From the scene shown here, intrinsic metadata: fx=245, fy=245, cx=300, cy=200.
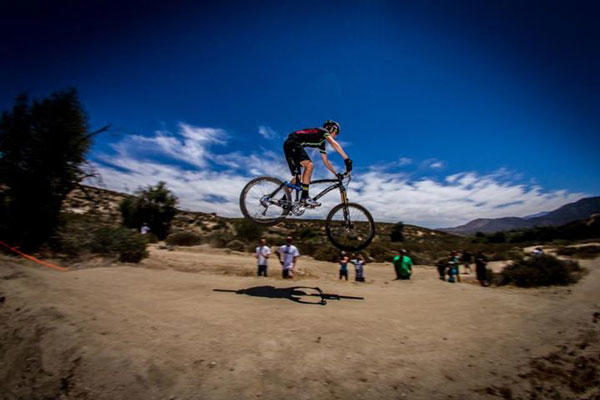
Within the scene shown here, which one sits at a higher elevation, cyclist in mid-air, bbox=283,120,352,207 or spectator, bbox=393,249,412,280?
cyclist in mid-air, bbox=283,120,352,207

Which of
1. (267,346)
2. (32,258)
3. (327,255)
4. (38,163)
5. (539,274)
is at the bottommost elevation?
(267,346)

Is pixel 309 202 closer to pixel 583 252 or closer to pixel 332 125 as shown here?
pixel 332 125

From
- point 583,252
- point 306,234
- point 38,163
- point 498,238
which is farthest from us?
point 498,238

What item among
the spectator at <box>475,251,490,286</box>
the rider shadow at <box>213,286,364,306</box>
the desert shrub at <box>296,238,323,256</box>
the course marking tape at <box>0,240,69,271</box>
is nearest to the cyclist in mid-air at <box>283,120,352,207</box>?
the rider shadow at <box>213,286,364,306</box>

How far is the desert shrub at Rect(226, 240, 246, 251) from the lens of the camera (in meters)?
31.8

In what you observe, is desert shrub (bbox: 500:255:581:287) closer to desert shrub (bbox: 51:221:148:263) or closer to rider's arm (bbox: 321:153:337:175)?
rider's arm (bbox: 321:153:337:175)

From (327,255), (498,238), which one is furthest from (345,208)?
(498,238)

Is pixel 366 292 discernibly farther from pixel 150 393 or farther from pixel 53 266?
pixel 53 266

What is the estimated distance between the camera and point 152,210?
33.7 metres

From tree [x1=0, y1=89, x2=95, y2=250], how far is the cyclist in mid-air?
13915 millimetres

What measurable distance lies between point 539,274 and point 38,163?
3324cm

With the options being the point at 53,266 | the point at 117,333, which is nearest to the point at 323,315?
the point at 117,333

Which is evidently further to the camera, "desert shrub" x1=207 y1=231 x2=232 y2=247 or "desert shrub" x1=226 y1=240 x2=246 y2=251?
"desert shrub" x1=207 y1=231 x2=232 y2=247

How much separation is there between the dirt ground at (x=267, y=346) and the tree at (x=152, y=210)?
2517 centimetres
